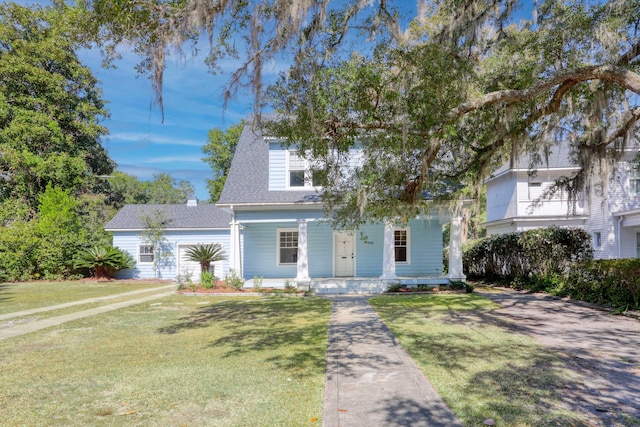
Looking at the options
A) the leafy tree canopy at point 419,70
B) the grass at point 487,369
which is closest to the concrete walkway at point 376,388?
the grass at point 487,369

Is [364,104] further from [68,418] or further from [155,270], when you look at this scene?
[155,270]

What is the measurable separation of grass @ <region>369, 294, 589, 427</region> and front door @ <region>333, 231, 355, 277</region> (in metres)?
7.19

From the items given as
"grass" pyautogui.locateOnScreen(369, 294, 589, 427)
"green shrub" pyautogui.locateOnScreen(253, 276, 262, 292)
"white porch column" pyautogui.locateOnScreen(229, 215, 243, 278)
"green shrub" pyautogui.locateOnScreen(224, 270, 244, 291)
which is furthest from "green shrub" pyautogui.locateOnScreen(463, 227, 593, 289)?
"white porch column" pyautogui.locateOnScreen(229, 215, 243, 278)

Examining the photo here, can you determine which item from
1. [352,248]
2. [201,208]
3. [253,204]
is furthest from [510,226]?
[201,208]

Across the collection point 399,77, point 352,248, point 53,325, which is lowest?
point 53,325

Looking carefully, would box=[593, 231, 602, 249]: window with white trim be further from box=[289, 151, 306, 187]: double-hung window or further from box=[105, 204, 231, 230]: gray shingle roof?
box=[105, 204, 231, 230]: gray shingle roof

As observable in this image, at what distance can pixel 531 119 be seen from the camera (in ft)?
24.5

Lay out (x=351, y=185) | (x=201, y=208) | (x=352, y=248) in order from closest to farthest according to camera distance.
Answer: (x=351, y=185) → (x=352, y=248) → (x=201, y=208)

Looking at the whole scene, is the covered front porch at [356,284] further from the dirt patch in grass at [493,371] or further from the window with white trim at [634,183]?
the window with white trim at [634,183]

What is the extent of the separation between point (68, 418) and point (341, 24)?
6621 millimetres

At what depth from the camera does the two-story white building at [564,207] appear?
16906 millimetres

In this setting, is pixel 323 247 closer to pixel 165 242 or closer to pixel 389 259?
pixel 389 259

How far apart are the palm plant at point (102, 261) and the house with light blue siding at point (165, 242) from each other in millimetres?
831

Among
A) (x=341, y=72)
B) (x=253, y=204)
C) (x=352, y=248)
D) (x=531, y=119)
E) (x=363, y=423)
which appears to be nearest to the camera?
(x=363, y=423)
